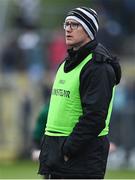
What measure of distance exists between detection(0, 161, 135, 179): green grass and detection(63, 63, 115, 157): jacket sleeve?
7.39 metres

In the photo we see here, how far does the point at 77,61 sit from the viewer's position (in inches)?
284

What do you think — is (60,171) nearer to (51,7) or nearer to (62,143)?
(62,143)

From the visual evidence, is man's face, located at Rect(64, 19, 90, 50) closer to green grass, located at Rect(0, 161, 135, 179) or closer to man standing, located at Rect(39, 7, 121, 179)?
man standing, located at Rect(39, 7, 121, 179)

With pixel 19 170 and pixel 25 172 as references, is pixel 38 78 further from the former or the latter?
pixel 25 172

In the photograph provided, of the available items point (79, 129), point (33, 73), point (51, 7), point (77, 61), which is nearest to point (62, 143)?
point (79, 129)

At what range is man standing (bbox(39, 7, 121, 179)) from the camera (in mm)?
7012

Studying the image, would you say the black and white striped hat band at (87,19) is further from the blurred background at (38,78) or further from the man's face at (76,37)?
the blurred background at (38,78)

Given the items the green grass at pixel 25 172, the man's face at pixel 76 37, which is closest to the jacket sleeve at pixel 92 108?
the man's face at pixel 76 37

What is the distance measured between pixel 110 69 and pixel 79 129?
0.56 meters

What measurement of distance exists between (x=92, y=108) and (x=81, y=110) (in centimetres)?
18

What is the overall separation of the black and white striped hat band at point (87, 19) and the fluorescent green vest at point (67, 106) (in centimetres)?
24

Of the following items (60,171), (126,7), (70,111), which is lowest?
(60,171)

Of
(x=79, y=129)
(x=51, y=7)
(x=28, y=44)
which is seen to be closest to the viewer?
(x=79, y=129)

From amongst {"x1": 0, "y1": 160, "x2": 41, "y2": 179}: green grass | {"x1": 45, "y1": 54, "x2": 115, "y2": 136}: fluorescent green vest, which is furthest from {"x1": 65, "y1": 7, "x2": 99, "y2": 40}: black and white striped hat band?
{"x1": 0, "y1": 160, "x2": 41, "y2": 179}: green grass
